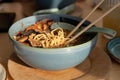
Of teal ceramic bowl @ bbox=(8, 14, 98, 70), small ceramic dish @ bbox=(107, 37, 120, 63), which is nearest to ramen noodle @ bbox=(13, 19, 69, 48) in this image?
teal ceramic bowl @ bbox=(8, 14, 98, 70)

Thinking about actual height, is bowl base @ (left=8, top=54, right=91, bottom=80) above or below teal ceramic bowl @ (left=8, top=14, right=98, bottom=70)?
below

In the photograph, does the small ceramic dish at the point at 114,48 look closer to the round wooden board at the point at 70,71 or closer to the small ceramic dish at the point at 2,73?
the round wooden board at the point at 70,71

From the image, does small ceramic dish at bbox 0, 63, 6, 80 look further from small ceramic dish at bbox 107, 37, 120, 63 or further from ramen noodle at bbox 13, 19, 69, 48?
small ceramic dish at bbox 107, 37, 120, 63

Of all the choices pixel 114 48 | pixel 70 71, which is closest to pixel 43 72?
pixel 70 71

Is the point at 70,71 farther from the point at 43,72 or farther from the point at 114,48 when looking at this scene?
the point at 114,48

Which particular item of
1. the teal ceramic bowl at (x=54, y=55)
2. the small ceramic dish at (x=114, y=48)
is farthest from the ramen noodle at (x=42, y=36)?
the small ceramic dish at (x=114, y=48)

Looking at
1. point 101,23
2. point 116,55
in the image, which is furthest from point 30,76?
point 101,23
